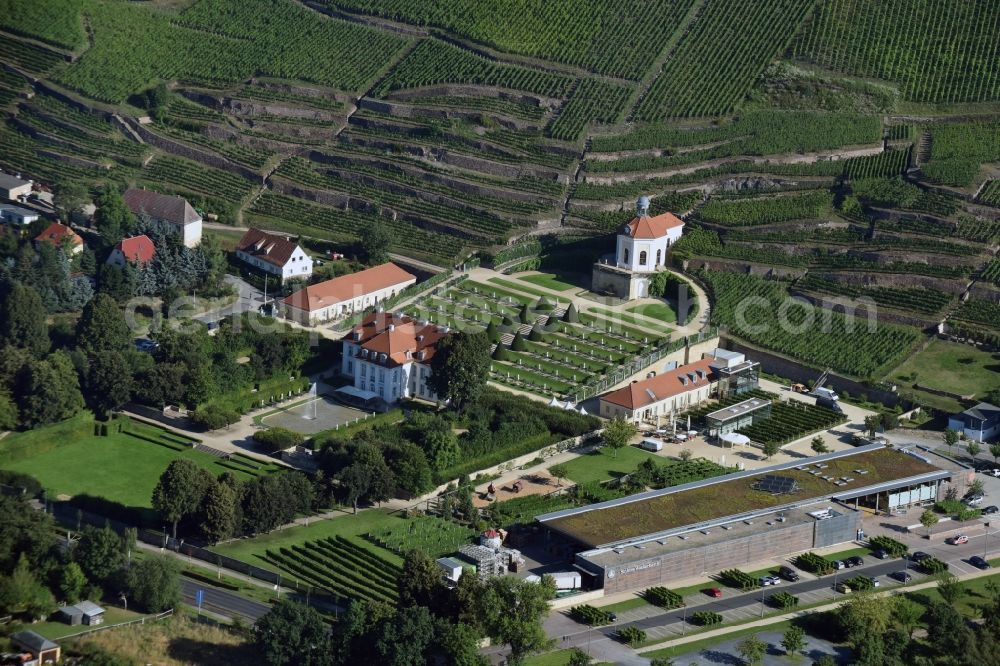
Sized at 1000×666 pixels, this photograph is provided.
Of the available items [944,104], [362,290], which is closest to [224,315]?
[362,290]

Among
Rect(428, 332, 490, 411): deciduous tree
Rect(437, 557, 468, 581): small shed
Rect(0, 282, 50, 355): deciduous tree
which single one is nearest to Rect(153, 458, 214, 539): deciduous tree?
Rect(437, 557, 468, 581): small shed

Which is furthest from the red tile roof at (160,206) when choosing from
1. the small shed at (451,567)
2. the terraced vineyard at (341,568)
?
the small shed at (451,567)

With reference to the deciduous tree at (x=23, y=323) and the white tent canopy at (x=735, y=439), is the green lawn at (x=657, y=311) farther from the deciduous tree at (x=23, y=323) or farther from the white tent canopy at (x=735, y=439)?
the deciduous tree at (x=23, y=323)

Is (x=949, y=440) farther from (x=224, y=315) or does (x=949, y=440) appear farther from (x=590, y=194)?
(x=224, y=315)

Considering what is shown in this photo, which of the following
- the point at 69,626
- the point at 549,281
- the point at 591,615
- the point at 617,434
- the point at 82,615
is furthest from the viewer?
the point at 549,281

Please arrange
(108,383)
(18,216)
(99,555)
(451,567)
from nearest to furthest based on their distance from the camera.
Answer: (99,555) → (451,567) → (108,383) → (18,216)

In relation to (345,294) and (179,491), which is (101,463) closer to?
(179,491)

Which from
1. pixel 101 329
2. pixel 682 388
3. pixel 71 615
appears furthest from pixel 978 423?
pixel 71 615
